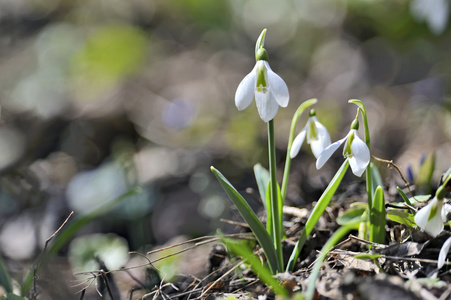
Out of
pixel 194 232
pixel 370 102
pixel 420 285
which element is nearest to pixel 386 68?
pixel 370 102

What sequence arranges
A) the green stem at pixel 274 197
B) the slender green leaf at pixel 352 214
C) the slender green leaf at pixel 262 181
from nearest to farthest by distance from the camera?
1. the green stem at pixel 274 197
2. the slender green leaf at pixel 352 214
3. the slender green leaf at pixel 262 181

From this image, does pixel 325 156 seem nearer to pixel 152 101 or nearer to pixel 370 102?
pixel 370 102

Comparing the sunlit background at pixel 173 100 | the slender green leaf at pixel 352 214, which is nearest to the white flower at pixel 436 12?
the sunlit background at pixel 173 100

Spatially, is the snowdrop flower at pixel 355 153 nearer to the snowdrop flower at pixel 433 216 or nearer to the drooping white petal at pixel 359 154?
the drooping white petal at pixel 359 154

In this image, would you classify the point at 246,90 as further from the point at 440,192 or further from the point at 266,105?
the point at 440,192

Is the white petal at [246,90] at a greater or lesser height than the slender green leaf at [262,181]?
greater
